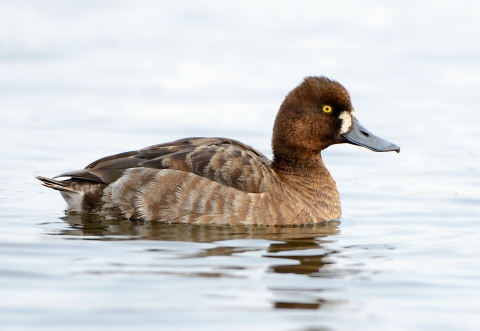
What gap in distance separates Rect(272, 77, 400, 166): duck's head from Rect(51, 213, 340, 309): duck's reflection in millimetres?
746

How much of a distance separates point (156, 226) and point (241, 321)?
8.63 feet

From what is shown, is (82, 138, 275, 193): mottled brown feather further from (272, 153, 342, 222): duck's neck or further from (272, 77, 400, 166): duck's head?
(272, 77, 400, 166): duck's head

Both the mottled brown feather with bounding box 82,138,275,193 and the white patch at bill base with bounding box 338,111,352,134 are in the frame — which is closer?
the mottled brown feather with bounding box 82,138,275,193

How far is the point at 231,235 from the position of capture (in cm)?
825

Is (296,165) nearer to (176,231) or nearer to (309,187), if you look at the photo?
(309,187)

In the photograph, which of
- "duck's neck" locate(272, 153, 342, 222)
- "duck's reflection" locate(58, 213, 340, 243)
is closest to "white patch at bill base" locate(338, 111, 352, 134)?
"duck's neck" locate(272, 153, 342, 222)

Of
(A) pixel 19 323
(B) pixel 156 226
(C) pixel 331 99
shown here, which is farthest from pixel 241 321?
(C) pixel 331 99

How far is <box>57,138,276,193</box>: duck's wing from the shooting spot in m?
8.66

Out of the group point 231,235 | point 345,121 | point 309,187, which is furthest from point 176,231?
point 345,121

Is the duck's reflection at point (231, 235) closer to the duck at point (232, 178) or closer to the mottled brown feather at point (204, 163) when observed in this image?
the duck at point (232, 178)

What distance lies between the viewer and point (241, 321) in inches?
237

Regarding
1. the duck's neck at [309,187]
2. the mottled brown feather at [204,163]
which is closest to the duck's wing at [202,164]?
the mottled brown feather at [204,163]

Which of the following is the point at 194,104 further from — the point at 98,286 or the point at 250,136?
the point at 98,286

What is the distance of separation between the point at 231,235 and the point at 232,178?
1.99 ft
